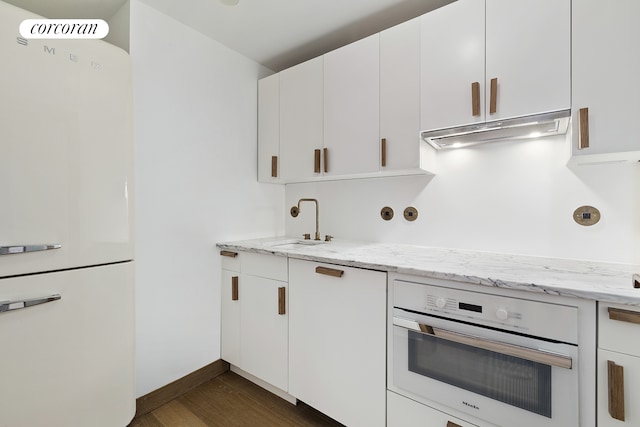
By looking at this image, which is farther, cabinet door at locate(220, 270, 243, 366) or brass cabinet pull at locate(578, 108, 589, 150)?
cabinet door at locate(220, 270, 243, 366)

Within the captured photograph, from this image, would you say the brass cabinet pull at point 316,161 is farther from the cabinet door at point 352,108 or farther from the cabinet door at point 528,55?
the cabinet door at point 528,55

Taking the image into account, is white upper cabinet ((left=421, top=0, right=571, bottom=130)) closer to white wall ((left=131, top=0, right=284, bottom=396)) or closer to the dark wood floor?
white wall ((left=131, top=0, right=284, bottom=396))

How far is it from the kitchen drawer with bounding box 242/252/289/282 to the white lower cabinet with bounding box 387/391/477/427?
832 mm

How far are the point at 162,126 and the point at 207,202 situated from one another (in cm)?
56

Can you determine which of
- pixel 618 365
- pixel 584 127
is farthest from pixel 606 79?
pixel 618 365

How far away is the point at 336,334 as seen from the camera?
148 centimetres

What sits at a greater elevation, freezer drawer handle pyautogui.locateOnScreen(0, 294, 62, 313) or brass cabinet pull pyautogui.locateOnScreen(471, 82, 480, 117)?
brass cabinet pull pyautogui.locateOnScreen(471, 82, 480, 117)

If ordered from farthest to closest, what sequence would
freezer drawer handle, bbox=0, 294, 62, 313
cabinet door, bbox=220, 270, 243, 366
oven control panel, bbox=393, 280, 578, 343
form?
1. cabinet door, bbox=220, 270, 243, 366
2. freezer drawer handle, bbox=0, 294, 62, 313
3. oven control panel, bbox=393, 280, 578, 343

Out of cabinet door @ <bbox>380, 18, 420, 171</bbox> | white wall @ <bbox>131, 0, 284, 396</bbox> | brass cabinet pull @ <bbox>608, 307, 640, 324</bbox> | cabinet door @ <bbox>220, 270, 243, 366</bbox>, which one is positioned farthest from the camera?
cabinet door @ <bbox>220, 270, 243, 366</bbox>

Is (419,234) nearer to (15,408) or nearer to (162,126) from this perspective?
(162,126)

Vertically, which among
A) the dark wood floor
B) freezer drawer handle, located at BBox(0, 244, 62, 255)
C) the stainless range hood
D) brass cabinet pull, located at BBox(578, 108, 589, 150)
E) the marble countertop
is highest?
the stainless range hood

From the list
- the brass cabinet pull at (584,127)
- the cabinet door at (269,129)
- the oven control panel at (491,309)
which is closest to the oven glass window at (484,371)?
the oven control panel at (491,309)

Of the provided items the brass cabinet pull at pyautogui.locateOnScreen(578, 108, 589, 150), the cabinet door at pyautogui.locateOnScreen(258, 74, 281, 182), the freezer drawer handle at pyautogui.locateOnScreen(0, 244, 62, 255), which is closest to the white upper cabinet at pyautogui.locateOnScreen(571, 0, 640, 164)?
the brass cabinet pull at pyautogui.locateOnScreen(578, 108, 589, 150)

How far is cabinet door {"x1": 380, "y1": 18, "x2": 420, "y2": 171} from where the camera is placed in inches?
62.3
